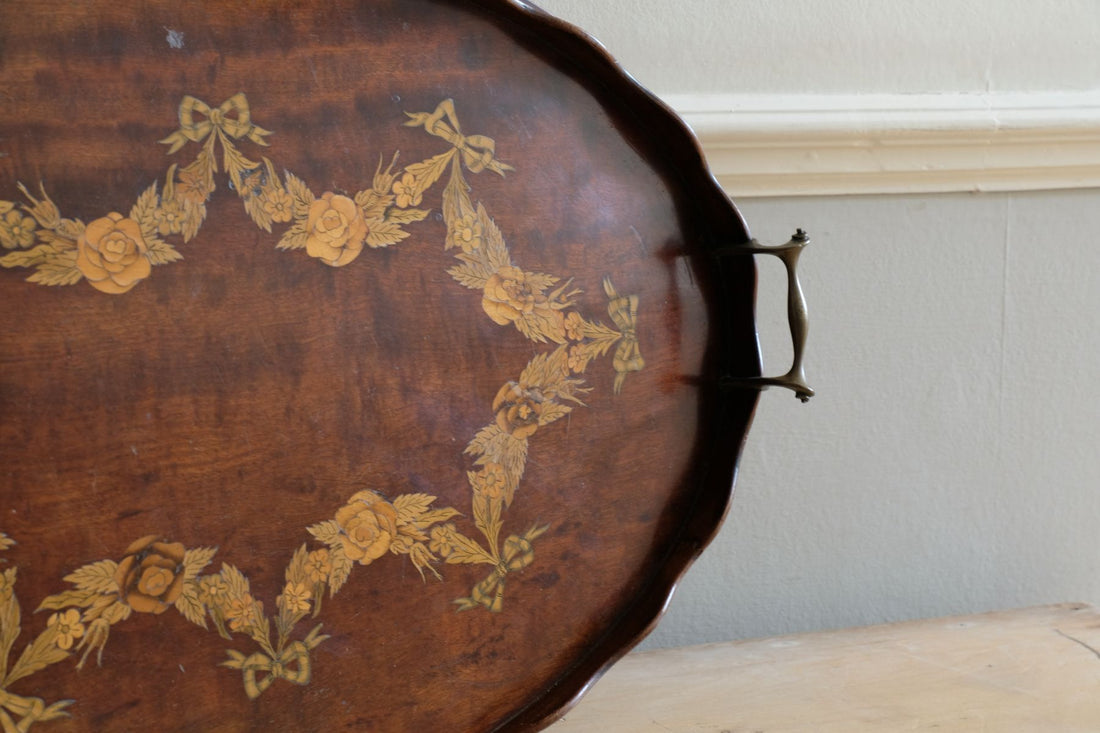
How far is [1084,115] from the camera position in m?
1.01

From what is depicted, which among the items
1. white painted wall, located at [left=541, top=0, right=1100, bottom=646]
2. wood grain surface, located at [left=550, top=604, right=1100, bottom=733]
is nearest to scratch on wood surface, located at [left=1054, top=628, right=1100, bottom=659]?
wood grain surface, located at [left=550, top=604, right=1100, bottom=733]

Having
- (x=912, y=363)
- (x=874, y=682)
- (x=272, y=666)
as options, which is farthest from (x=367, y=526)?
(x=912, y=363)

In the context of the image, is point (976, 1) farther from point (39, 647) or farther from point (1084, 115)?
point (39, 647)

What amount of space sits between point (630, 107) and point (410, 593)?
0.38 metres

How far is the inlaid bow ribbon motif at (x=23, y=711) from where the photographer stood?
1.83 ft

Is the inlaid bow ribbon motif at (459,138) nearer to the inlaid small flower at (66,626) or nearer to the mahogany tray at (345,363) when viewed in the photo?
the mahogany tray at (345,363)

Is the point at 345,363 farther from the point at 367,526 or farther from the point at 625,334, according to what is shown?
the point at 625,334

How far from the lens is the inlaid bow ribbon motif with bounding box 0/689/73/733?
22.0 inches

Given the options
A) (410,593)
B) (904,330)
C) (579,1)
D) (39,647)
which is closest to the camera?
(39,647)

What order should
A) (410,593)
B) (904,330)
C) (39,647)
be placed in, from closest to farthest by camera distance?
(39,647) → (410,593) → (904,330)

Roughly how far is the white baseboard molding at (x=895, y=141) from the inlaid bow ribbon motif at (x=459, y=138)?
0.99 ft

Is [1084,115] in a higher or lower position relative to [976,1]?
lower

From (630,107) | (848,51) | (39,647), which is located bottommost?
(39,647)

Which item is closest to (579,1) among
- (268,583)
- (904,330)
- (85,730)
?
(904,330)
